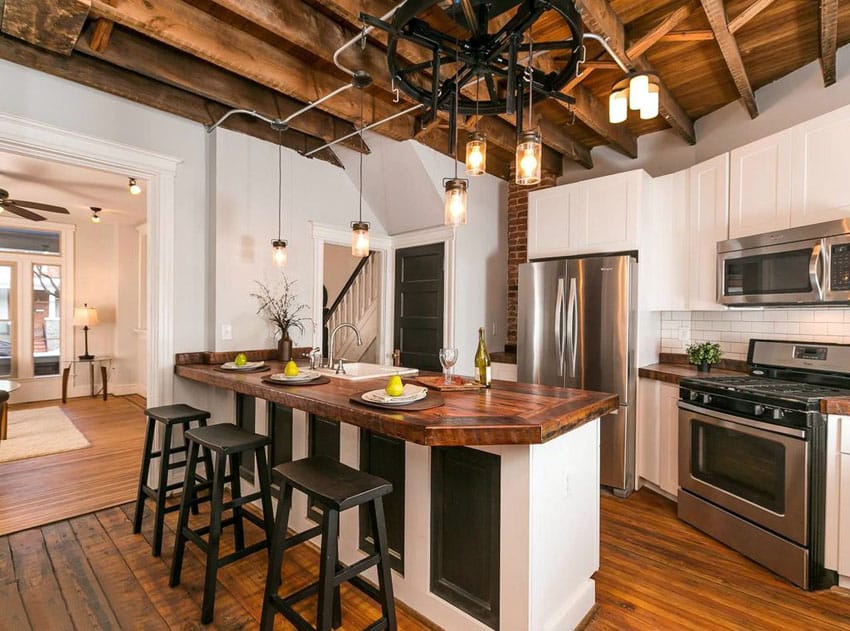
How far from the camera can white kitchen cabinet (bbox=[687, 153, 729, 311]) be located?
9.96 feet

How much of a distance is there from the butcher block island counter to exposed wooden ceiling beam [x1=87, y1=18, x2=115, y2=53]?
199 centimetres

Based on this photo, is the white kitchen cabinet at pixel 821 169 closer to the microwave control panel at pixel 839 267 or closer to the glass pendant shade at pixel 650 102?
the microwave control panel at pixel 839 267

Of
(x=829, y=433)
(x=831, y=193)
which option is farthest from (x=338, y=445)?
(x=831, y=193)

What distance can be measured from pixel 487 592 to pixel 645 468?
6.85 ft

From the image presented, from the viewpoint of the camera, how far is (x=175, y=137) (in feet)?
10.5

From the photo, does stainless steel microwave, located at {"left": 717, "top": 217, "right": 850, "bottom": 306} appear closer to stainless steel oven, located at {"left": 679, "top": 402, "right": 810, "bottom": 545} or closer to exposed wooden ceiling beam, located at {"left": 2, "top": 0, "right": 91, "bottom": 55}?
stainless steel oven, located at {"left": 679, "top": 402, "right": 810, "bottom": 545}

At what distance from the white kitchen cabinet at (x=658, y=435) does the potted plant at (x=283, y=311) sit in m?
2.73

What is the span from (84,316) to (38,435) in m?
2.14

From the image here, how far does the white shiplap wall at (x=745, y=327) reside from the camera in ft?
9.06

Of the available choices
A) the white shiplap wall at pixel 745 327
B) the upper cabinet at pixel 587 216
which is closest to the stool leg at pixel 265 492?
the upper cabinet at pixel 587 216

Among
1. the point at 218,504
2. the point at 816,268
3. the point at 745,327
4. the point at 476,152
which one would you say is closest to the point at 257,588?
the point at 218,504

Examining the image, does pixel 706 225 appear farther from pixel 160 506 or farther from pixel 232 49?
pixel 160 506

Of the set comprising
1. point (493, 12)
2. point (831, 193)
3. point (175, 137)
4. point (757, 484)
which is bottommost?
point (757, 484)

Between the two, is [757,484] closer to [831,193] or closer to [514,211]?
[831,193]
